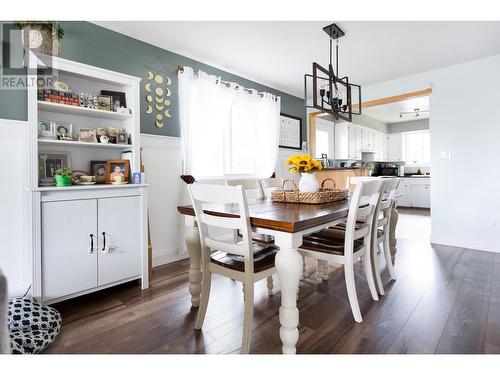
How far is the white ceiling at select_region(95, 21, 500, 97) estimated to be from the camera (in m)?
2.41

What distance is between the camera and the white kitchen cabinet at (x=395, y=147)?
762 centimetres

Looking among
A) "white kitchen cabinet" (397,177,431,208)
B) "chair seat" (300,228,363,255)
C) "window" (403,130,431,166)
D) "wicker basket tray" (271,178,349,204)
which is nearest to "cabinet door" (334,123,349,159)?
"white kitchen cabinet" (397,177,431,208)

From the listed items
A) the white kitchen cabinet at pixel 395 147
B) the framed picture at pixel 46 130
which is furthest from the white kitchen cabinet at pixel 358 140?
the framed picture at pixel 46 130

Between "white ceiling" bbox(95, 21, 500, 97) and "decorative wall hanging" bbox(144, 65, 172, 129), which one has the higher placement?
"white ceiling" bbox(95, 21, 500, 97)

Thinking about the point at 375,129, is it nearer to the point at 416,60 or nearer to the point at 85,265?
the point at 416,60

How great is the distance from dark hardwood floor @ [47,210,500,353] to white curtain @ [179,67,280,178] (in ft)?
4.55

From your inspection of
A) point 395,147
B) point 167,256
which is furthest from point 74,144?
point 395,147

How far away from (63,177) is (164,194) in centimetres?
103

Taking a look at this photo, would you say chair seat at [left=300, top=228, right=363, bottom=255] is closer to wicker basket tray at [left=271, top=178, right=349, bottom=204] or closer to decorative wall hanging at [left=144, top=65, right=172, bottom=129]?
wicker basket tray at [left=271, top=178, right=349, bottom=204]

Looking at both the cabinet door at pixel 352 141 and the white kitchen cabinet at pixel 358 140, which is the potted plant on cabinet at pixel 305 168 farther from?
the white kitchen cabinet at pixel 358 140
